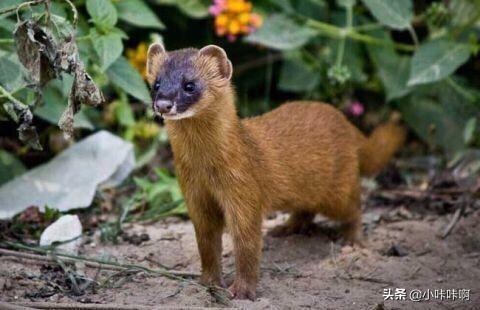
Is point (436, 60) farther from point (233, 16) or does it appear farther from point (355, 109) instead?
point (233, 16)

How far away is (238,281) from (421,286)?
1160 mm

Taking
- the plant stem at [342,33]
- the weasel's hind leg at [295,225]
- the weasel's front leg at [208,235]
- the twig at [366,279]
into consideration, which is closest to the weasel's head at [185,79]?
the weasel's front leg at [208,235]

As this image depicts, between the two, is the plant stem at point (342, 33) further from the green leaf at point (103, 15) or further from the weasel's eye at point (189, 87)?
the weasel's eye at point (189, 87)

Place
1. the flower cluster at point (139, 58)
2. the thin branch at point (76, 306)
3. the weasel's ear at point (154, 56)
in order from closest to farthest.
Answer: the thin branch at point (76, 306) < the weasel's ear at point (154, 56) < the flower cluster at point (139, 58)

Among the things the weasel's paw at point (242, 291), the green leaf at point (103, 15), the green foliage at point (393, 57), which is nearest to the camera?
the weasel's paw at point (242, 291)

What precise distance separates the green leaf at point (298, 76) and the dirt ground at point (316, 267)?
1.53m

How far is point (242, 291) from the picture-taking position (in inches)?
183

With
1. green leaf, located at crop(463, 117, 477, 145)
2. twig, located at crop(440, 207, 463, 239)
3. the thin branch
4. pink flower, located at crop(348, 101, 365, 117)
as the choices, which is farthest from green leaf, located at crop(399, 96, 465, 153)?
the thin branch

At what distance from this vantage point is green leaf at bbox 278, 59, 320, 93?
24.8 ft

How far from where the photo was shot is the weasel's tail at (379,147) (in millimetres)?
6180

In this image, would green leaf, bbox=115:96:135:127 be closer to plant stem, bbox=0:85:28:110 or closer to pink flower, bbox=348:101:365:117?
pink flower, bbox=348:101:365:117

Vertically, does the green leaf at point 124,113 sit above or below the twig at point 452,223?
above

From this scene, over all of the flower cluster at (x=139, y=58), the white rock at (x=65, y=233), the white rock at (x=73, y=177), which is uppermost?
the flower cluster at (x=139, y=58)

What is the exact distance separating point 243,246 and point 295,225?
135 centimetres
